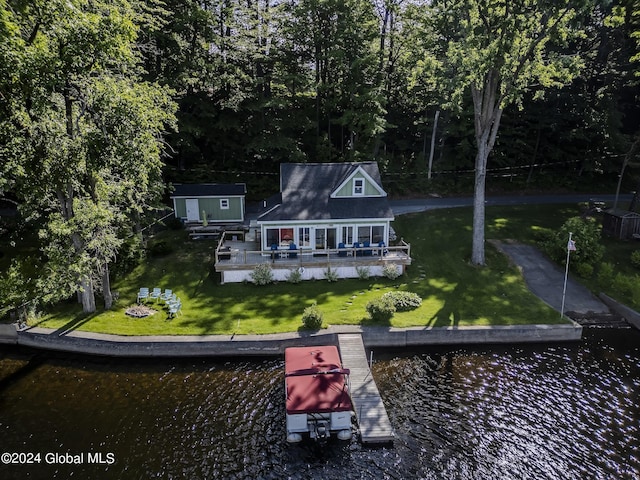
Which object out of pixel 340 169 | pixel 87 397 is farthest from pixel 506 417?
pixel 340 169

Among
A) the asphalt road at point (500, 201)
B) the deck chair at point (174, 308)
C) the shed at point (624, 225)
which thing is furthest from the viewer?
the asphalt road at point (500, 201)

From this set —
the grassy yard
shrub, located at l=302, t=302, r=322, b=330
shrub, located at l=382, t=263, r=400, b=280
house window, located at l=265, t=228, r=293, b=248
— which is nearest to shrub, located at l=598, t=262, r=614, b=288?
the grassy yard

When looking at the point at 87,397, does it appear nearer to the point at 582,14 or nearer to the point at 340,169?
the point at 340,169

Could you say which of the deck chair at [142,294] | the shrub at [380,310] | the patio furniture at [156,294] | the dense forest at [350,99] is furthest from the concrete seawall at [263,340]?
the dense forest at [350,99]

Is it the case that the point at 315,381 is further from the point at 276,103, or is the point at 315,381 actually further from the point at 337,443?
the point at 276,103

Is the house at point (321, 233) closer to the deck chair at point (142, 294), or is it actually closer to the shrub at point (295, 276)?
the shrub at point (295, 276)

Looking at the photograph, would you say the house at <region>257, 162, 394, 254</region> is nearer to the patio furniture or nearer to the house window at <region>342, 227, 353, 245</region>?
the house window at <region>342, 227, 353, 245</region>
